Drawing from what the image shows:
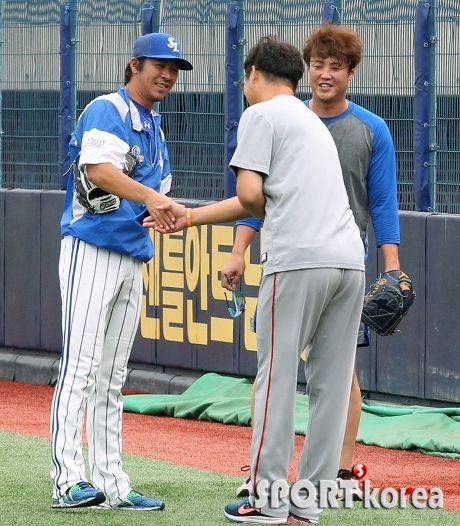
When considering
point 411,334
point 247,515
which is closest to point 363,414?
point 411,334

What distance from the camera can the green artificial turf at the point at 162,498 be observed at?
15.2ft

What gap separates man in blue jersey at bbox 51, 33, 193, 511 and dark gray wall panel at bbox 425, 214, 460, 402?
318 cm

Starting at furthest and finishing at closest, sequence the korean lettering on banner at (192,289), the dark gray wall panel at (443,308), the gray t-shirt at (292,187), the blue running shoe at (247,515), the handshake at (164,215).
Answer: the korean lettering on banner at (192,289)
the dark gray wall panel at (443,308)
the handshake at (164,215)
the blue running shoe at (247,515)
the gray t-shirt at (292,187)

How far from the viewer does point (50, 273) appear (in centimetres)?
1002

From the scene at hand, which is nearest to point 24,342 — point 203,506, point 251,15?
point 251,15

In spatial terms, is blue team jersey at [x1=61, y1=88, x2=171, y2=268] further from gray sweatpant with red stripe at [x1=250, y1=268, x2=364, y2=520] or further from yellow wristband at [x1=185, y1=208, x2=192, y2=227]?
gray sweatpant with red stripe at [x1=250, y1=268, x2=364, y2=520]

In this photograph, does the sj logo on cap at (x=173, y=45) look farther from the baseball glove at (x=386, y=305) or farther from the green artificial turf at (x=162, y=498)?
the green artificial turf at (x=162, y=498)

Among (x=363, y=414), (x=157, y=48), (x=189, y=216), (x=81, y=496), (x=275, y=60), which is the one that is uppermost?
(x=157, y=48)

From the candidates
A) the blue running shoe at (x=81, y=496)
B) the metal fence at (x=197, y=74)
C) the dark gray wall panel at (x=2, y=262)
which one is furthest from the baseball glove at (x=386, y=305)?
the dark gray wall panel at (x=2, y=262)

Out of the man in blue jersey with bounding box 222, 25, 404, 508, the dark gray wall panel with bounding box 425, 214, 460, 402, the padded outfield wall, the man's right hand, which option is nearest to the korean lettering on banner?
the padded outfield wall

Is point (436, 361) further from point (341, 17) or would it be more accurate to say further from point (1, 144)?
point (1, 144)

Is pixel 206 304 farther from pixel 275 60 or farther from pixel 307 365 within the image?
pixel 275 60

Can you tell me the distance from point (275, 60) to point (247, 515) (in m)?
1.68

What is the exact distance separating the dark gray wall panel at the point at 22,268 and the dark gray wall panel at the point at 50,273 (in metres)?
0.06
